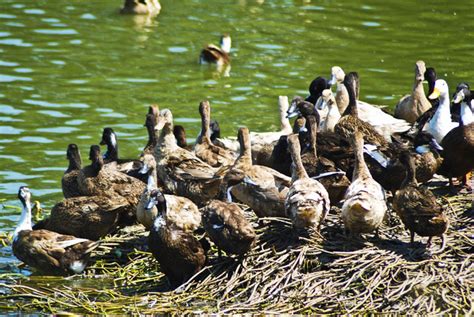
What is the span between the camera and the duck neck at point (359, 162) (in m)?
11.8

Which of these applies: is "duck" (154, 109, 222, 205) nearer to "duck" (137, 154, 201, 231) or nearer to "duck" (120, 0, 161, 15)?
"duck" (137, 154, 201, 231)

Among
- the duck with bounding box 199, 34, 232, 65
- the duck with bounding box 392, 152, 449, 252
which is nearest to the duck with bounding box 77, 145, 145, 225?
the duck with bounding box 392, 152, 449, 252

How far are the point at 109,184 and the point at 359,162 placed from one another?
307 centimetres

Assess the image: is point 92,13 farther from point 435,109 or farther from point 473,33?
point 435,109

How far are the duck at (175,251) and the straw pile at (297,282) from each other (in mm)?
129

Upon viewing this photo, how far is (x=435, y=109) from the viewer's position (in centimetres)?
1438

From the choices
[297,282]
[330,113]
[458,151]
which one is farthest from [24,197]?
[458,151]

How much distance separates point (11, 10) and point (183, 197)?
1510 centimetres

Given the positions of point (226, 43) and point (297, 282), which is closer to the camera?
point (297, 282)

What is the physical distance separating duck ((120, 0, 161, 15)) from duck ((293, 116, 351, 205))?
14.1 m

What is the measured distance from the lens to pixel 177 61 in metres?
23.1

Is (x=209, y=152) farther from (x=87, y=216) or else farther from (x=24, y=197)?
(x=24, y=197)

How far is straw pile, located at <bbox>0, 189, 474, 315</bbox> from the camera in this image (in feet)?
34.8

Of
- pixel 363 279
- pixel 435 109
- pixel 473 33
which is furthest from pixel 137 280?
pixel 473 33
